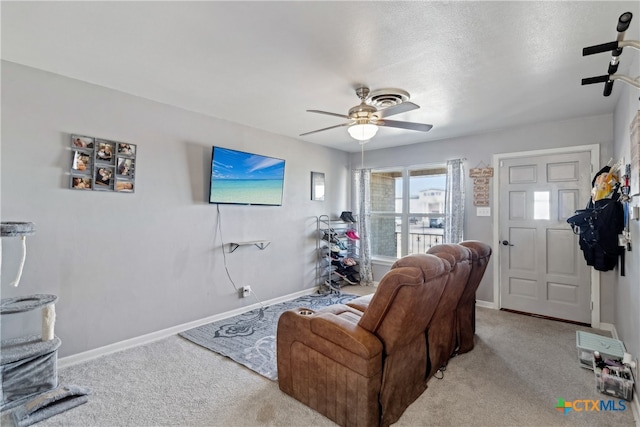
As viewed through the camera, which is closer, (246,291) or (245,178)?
(245,178)

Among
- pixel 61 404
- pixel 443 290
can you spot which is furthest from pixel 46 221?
pixel 443 290

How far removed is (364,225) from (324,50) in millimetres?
3866

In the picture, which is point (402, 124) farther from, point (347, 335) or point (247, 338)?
point (247, 338)

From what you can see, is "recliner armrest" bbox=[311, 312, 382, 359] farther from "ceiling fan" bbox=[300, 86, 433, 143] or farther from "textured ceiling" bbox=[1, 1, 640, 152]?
"textured ceiling" bbox=[1, 1, 640, 152]

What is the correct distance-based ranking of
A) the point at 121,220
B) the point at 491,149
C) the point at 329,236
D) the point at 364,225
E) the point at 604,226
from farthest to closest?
the point at 364,225, the point at 329,236, the point at 491,149, the point at 121,220, the point at 604,226

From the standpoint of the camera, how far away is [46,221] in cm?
262

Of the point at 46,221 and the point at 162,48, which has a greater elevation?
the point at 162,48

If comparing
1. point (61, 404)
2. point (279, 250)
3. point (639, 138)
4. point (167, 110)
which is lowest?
point (61, 404)

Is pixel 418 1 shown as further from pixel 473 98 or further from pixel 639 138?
pixel 473 98

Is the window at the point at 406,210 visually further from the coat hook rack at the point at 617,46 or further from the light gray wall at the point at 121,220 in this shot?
the coat hook rack at the point at 617,46

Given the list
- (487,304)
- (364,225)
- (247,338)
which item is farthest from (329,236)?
(487,304)

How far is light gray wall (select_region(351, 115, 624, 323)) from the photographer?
3.62 meters

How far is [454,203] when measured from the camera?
183 inches

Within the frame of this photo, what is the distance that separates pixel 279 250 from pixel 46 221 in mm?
2718
